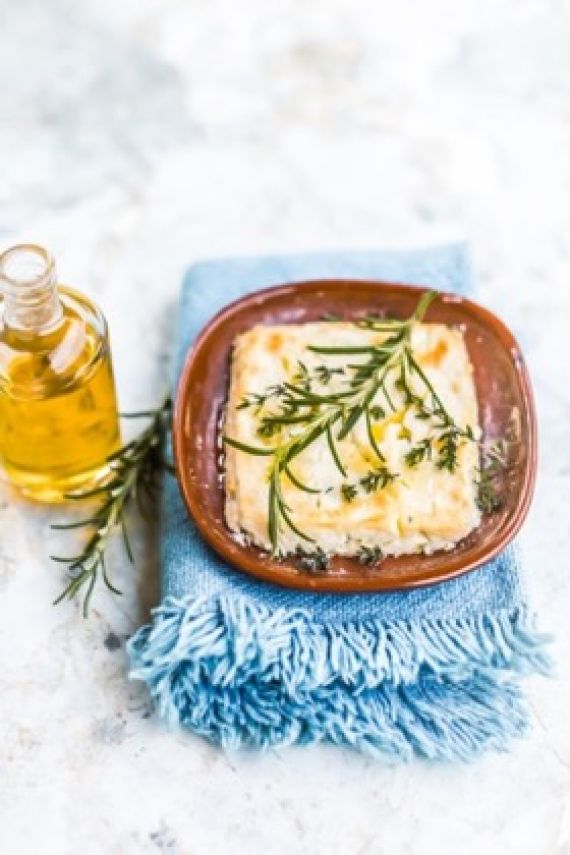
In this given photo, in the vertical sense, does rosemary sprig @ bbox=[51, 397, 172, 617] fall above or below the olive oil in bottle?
below

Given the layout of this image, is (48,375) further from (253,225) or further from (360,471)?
(253,225)

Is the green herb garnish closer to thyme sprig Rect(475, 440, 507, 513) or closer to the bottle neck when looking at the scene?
thyme sprig Rect(475, 440, 507, 513)

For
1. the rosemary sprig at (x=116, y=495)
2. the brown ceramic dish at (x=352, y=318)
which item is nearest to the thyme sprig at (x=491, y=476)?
the brown ceramic dish at (x=352, y=318)

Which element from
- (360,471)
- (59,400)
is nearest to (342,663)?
(360,471)

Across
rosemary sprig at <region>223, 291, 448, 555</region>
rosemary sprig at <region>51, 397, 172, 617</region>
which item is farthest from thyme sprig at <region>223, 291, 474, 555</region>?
rosemary sprig at <region>51, 397, 172, 617</region>

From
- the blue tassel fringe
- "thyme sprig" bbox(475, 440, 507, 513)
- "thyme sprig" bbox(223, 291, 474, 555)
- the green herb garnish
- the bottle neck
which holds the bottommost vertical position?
the blue tassel fringe
